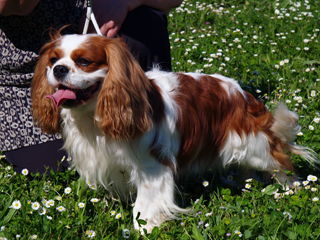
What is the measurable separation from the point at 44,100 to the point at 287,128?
1.63m

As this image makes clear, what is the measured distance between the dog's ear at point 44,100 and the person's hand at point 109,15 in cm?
54

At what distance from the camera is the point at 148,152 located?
268 centimetres

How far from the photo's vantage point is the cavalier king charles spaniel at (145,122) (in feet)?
7.81

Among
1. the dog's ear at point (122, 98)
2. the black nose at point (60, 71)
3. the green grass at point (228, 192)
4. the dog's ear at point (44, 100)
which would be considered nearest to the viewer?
the black nose at point (60, 71)

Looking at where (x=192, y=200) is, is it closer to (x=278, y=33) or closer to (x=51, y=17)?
(x=51, y=17)

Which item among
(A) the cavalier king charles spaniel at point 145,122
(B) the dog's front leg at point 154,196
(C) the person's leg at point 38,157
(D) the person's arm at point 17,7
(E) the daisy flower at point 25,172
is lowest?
(C) the person's leg at point 38,157

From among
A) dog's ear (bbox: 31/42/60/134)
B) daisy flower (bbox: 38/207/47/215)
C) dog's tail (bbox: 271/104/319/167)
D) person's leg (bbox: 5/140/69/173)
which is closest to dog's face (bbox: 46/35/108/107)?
dog's ear (bbox: 31/42/60/134)

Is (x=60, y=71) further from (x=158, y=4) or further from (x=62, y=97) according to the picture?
(x=158, y=4)

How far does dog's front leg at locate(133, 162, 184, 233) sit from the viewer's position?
2723 millimetres

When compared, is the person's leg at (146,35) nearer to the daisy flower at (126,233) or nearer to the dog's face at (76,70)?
the dog's face at (76,70)

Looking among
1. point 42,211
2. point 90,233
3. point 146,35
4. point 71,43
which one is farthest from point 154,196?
point 146,35

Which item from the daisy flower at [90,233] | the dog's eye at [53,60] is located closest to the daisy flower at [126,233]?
the daisy flower at [90,233]

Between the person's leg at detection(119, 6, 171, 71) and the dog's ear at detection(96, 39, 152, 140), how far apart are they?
2.59ft

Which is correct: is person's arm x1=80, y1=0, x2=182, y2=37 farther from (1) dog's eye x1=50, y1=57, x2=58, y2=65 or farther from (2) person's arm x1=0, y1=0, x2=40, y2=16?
(1) dog's eye x1=50, y1=57, x2=58, y2=65
